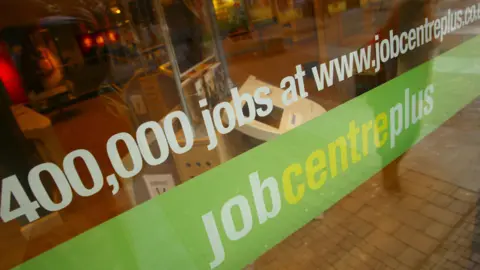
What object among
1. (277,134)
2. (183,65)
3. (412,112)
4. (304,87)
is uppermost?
(183,65)

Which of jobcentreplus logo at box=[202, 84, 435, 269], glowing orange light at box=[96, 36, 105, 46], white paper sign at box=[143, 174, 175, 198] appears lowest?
jobcentreplus logo at box=[202, 84, 435, 269]

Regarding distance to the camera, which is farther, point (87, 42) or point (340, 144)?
point (340, 144)

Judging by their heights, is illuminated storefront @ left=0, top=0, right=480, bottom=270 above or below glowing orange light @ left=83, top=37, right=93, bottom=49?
below

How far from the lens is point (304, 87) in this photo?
1457mm

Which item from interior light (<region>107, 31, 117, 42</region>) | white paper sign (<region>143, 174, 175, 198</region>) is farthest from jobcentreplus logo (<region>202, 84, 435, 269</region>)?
interior light (<region>107, 31, 117, 42</region>)

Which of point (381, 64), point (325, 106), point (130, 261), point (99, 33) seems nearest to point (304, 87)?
point (325, 106)

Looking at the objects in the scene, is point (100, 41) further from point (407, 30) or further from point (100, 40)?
point (407, 30)

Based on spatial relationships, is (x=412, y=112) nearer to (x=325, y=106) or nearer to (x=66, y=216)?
(x=325, y=106)

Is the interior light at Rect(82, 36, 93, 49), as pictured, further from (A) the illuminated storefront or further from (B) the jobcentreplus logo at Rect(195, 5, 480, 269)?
(B) the jobcentreplus logo at Rect(195, 5, 480, 269)

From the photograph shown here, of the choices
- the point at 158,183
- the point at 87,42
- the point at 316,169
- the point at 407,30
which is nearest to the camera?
the point at 87,42

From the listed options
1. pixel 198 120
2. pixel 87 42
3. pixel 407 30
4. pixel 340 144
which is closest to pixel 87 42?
pixel 87 42

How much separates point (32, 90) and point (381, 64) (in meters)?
1.59

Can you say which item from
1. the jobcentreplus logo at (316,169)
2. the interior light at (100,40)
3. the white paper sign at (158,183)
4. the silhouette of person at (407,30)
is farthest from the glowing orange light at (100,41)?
the silhouette of person at (407,30)

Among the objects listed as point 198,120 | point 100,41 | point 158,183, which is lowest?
point 158,183
